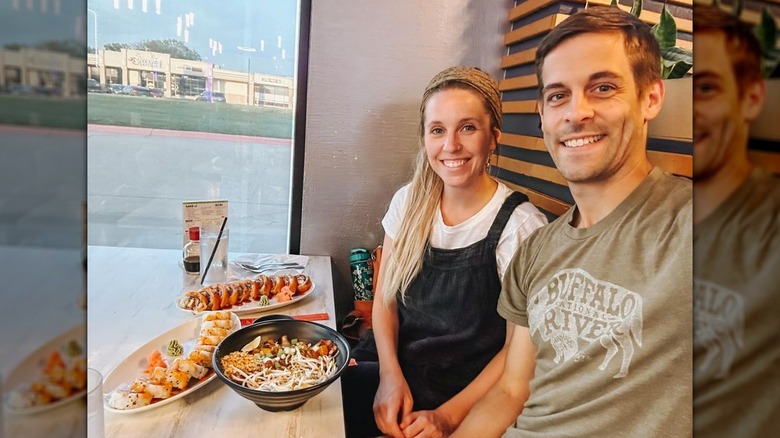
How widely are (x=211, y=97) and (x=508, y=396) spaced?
1124 mm

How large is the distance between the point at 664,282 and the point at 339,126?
40.9 inches

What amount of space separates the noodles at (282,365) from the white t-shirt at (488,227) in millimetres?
388

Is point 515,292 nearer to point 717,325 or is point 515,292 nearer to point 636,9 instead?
point 636,9

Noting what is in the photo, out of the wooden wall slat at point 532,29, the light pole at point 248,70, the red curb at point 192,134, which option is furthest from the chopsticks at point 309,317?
the wooden wall slat at point 532,29

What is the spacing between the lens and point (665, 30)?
2.72 ft

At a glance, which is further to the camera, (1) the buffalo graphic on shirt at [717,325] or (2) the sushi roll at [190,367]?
(2) the sushi roll at [190,367]

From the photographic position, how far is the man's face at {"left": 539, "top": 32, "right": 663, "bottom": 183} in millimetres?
844

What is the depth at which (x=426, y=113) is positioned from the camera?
1.30 metres

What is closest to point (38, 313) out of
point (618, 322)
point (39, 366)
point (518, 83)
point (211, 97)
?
point (39, 366)

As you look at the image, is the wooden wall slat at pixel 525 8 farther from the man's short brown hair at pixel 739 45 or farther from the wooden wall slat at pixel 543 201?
the man's short brown hair at pixel 739 45

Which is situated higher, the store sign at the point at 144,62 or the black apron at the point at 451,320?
the store sign at the point at 144,62

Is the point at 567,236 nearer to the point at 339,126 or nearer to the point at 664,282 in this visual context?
the point at 664,282

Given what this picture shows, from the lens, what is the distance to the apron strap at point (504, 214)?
115 cm

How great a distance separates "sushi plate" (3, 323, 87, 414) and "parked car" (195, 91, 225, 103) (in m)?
1.23
